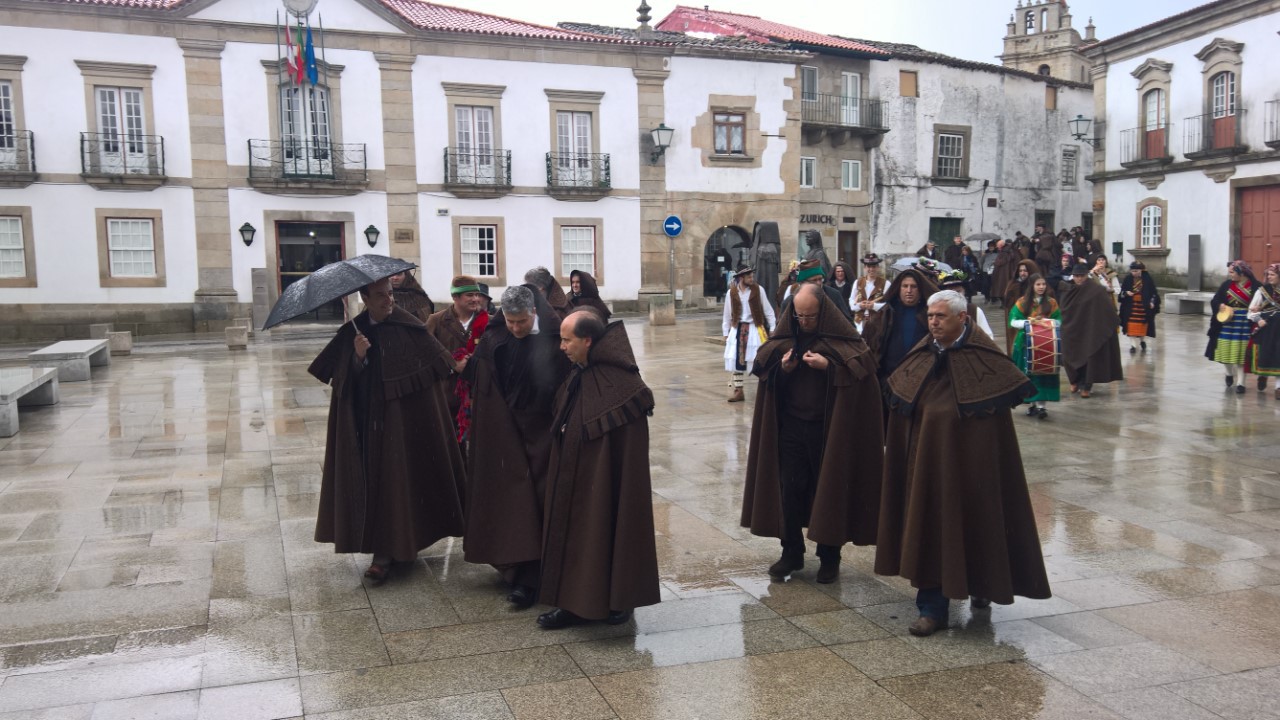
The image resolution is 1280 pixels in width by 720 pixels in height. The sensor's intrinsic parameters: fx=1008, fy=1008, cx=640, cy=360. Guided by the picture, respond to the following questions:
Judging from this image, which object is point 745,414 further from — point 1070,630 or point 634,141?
point 634,141

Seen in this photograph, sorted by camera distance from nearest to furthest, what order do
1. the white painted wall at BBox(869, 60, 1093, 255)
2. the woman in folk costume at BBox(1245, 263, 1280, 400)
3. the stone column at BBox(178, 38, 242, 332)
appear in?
the woman in folk costume at BBox(1245, 263, 1280, 400) → the stone column at BBox(178, 38, 242, 332) → the white painted wall at BBox(869, 60, 1093, 255)

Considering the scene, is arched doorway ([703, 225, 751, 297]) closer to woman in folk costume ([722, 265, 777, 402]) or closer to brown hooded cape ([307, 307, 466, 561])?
woman in folk costume ([722, 265, 777, 402])

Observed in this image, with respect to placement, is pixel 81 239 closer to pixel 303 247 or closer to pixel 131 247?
pixel 131 247

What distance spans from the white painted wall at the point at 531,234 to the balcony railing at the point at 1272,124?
640 inches

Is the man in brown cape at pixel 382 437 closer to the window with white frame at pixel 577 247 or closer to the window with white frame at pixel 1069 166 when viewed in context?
the window with white frame at pixel 577 247

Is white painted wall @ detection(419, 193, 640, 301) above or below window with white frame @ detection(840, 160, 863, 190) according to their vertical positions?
below

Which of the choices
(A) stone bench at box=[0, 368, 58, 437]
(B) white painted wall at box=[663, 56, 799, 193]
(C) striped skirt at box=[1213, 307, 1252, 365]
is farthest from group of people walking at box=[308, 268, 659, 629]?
(B) white painted wall at box=[663, 56, 799, 193]

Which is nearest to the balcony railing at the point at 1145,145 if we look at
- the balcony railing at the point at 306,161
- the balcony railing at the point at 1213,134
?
the balcony railing at the point at 1213,134

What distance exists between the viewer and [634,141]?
28.5 m

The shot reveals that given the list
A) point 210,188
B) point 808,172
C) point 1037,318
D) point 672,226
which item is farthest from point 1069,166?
point 1037,318

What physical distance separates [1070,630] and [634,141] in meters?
25.0

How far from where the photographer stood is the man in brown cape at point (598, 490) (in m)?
4.64

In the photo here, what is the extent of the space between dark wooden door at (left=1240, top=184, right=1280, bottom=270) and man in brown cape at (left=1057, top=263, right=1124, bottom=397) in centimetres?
1697

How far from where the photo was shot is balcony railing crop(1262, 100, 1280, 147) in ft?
82.7
